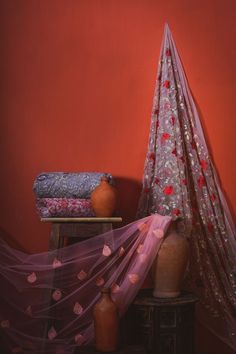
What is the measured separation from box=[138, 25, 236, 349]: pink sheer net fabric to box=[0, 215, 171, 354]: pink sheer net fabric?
41cm

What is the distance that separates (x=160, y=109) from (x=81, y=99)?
542 millimetres

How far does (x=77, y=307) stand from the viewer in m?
2.91

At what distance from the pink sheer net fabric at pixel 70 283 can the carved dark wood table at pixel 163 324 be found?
107mm

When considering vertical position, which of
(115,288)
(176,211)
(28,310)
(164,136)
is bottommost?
(28,310)

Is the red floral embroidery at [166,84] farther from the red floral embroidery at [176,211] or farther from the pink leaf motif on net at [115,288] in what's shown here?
the pink leaf motif on net at [115,288]

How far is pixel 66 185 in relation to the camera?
3104mm

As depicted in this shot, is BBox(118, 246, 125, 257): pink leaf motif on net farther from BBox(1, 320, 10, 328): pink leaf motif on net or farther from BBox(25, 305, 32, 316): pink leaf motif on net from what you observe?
BBox(1, 320, 10, 328): pink leaf motif on net

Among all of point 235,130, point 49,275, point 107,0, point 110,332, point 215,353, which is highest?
point 107,0

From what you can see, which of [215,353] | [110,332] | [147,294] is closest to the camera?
[110,332]

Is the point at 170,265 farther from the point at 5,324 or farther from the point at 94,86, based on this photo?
the point at 94,86

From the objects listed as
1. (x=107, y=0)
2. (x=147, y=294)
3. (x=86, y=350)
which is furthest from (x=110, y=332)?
(x=107, y=0)

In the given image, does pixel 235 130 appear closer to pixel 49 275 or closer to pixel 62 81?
pixel 62 81

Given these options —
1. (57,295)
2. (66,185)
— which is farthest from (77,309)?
(66,185)

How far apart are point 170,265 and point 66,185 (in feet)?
2.54
